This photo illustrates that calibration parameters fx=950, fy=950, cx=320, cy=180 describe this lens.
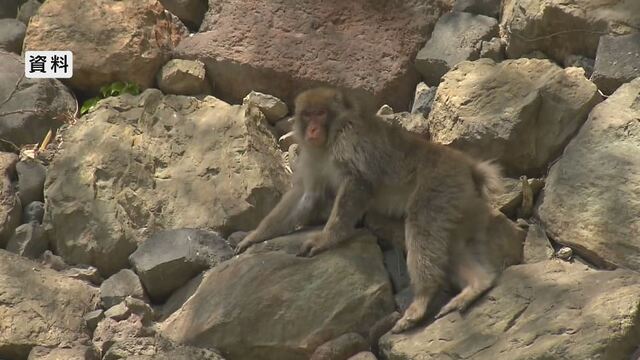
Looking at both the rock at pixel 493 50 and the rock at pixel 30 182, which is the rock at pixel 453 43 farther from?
the rock at pixel 30 182

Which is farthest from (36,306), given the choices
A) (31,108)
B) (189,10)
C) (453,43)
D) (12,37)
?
(453,43)

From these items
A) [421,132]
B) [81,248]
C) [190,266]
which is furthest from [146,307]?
[421,132]

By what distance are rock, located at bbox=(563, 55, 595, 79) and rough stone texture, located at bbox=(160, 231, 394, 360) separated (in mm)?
2059

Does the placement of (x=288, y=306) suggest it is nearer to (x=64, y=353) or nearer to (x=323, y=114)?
(x=323, y=114)

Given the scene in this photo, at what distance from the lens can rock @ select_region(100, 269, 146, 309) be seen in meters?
5.98

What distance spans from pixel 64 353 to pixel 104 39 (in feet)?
8.64

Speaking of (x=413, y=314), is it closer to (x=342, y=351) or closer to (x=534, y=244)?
(x=342, y=351)

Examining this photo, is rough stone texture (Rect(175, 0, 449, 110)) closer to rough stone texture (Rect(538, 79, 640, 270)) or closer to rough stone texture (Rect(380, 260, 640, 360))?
rough stone texture (Rect(538, 79, 640, 270))

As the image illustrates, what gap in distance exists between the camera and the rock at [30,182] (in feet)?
21.7

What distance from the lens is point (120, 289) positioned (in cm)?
602

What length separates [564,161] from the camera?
5863mm

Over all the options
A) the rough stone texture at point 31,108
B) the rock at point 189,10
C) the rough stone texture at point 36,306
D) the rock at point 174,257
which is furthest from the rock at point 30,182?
the rock at point 189,10

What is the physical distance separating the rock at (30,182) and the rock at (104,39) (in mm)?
912

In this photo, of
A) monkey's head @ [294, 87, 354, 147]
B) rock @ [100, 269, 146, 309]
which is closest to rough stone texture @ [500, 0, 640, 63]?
monkey's head @ [294, 87, 354, 147]
